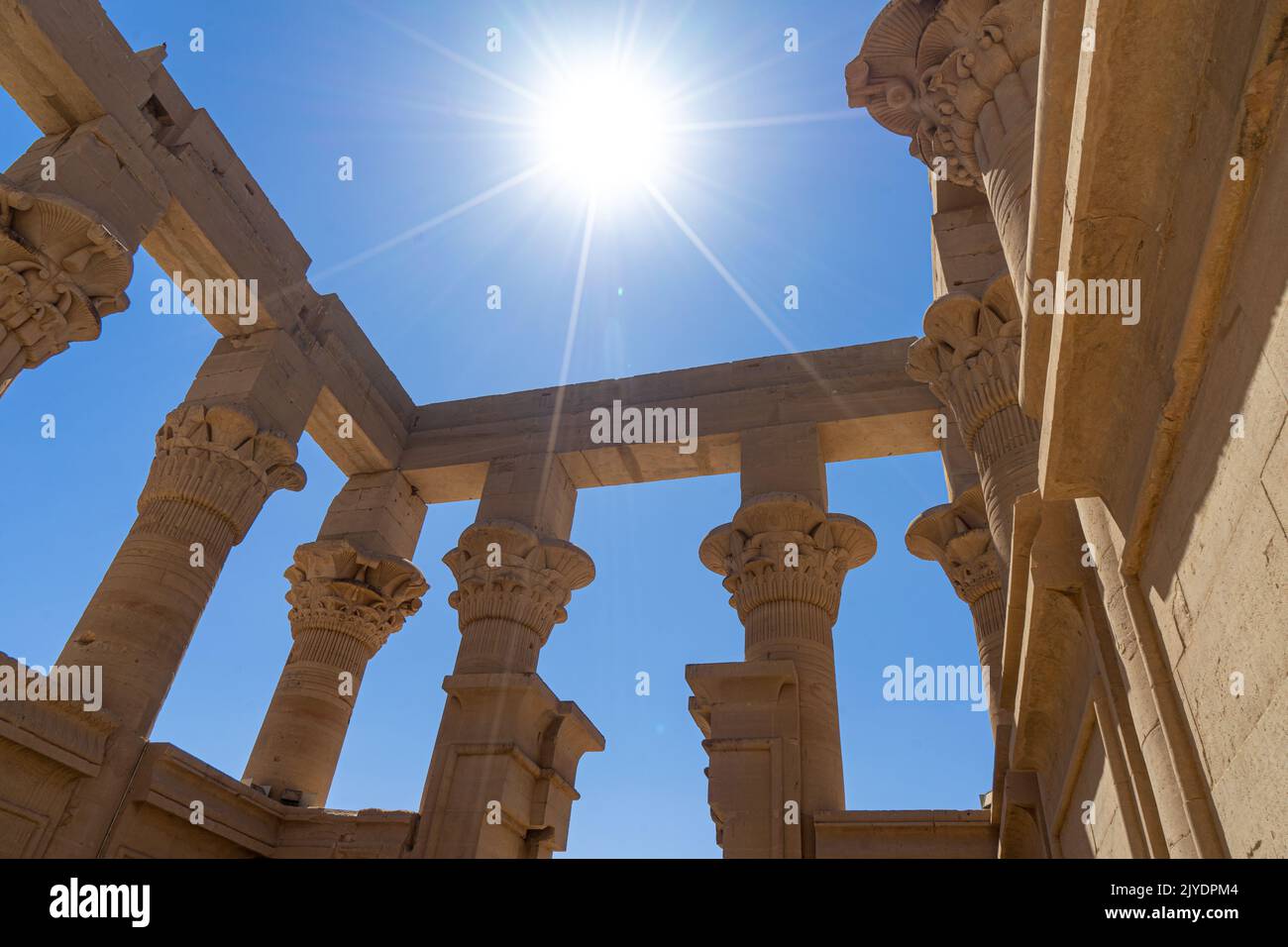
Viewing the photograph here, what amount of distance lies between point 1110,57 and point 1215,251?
544 millimetres

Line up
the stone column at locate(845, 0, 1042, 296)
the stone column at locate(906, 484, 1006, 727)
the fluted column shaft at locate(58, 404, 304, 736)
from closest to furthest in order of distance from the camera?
the stone column at locate(845, 0, 1042, 296) → the fluted column shaft at locate(58, 404, 304, 736) → the stone column at locate(906, 484, 1006, 727)

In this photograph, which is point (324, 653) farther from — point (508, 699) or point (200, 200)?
point (200, 200)

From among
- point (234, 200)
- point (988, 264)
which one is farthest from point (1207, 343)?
point (234, 200)

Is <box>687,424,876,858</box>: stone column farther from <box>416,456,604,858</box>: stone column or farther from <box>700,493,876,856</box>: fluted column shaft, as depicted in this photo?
<box>416,456,604,858</box>: stone column

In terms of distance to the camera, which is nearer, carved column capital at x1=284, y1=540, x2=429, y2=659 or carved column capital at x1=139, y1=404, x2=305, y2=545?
carved column capital at x1=139, y1=404, x2=305, y2=545

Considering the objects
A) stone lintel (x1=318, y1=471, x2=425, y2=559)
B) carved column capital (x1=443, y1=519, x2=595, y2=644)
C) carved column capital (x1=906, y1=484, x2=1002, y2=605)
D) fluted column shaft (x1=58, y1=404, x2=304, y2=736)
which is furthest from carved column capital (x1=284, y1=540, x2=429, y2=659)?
carved column capital (x1=906, y1=484, x2=1002, y2=605)

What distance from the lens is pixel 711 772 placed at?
941 centimetres

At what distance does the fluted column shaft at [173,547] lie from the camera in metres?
9.72

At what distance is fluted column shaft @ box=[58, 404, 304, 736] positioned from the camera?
9719 mm

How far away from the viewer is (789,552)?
36.1 feet

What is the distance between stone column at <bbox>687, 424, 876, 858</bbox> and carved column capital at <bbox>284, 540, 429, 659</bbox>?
446 cm

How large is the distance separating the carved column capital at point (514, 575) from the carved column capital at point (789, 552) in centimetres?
219
